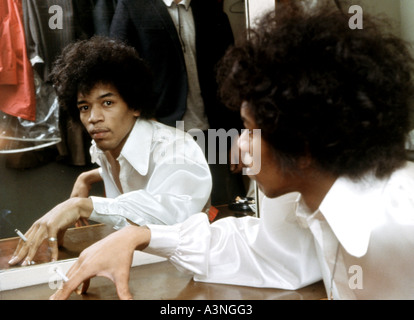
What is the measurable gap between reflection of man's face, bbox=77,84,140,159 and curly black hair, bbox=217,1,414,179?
333 mm

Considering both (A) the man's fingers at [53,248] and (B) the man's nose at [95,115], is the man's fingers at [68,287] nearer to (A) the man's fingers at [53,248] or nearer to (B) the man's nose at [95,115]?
(A) the man's fingers at [53,248]

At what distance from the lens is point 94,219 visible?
98 centimetres

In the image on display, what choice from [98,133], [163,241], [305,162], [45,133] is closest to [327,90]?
[305,162]

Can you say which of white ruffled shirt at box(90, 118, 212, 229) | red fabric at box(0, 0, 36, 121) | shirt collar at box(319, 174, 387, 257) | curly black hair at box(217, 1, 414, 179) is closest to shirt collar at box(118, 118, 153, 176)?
white ruffled shirt at box(90, 118, 212, 229)

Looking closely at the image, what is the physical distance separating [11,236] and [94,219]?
192mm

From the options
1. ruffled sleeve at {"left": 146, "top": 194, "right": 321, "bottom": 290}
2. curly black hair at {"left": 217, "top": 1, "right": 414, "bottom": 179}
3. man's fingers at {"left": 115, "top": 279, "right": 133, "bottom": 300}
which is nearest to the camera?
curly black hair at {"left": 217, "top": 1, "right": 414, "bottom": 179}

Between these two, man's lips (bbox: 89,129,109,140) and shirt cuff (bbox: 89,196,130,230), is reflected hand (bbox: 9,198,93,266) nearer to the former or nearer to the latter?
shirt cuff (bbox: 89,196,130,230)

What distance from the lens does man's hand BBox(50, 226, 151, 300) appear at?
30.4 inches

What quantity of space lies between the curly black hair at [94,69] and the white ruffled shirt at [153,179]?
95mm

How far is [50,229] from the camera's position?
3.14 feet

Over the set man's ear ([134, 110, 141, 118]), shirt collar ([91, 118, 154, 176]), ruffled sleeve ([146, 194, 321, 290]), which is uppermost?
man's ear ([134, 110, 141, 118])

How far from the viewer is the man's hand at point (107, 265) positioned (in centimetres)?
77

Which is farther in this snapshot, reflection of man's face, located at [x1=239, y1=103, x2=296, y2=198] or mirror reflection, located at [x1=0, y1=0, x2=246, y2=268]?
mirror reflection, located at [x1=0, y1=0, x2=246, y2=268]
